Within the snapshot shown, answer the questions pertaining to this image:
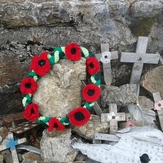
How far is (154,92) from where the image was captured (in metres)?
3.94

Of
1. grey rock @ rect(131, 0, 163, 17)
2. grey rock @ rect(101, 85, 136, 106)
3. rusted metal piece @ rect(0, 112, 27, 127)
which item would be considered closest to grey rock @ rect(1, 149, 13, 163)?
rusted metal piece @ rect(0, 112, 27, 127)

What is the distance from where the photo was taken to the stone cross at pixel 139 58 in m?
3.93

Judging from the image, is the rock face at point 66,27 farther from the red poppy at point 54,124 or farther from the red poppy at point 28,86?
the red poppy at point 54,124

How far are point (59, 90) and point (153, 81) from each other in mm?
1195

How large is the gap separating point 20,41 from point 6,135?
1062 mm

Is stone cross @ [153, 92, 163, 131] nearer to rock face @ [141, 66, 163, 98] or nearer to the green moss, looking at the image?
rock face @ [141, 66, 163, 98]

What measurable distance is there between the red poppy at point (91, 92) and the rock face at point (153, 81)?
77cm

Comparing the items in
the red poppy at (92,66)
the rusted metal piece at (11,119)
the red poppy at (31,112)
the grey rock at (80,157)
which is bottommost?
the grey rock at (80,157)

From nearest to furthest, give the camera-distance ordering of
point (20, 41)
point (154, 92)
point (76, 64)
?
point (76, 64), point (20, 41), point (154, 92)

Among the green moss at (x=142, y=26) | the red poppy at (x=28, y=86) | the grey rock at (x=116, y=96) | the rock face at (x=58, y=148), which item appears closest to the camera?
the rock face at (x=58, y=148)

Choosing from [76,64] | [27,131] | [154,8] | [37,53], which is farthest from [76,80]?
[154,8]

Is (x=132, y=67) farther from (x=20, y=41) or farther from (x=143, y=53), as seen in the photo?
(x=20, y=41)

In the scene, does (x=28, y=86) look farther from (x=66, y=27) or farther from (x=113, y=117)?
(x=113, y=117)

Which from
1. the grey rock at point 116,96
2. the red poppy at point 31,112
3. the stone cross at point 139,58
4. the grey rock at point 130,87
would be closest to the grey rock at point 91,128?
the grey rock at point 116,96
